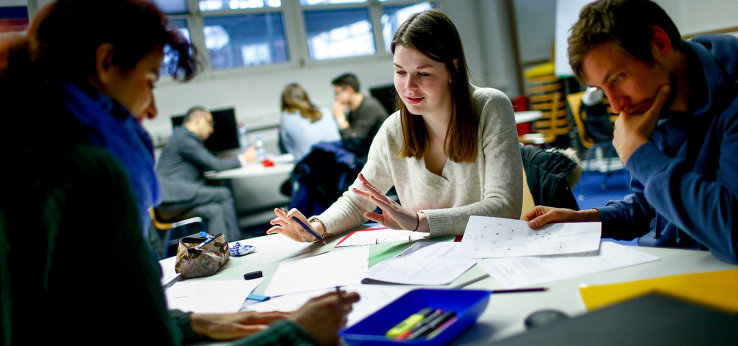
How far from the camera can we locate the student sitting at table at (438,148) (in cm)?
158

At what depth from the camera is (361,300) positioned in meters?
1.11

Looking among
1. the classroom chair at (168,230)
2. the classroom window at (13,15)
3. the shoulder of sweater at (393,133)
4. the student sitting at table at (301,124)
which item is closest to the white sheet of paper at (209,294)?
the shoulder of sweater at (393,133)

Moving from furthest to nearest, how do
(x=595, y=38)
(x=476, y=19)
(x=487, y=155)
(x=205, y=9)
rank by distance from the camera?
(x=476, y=19) < (x=205, y=9) < (x=487, y=155) < (x=595, y=38)

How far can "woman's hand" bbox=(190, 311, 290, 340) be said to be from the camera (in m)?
0.98

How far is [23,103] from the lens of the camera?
757mm

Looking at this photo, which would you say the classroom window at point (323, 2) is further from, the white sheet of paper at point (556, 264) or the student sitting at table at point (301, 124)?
the white sheet of paper at point (556, 264)

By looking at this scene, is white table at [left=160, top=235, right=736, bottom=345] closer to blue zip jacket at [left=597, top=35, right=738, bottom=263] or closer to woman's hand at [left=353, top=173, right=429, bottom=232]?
blue zip jacket at [left=597, top=35, right=738, bottom=263]

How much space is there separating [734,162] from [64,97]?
117 cm

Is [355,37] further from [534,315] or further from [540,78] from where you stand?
[534,315]

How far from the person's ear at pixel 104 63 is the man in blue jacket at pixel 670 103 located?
0.92m

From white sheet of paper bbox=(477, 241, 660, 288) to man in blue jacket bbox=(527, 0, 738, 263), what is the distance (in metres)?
0.12

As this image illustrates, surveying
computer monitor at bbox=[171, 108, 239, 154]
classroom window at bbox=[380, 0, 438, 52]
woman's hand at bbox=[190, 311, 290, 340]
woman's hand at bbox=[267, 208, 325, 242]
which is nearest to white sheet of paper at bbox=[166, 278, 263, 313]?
woman's hand at bbox=[190, 311, 290, 340]

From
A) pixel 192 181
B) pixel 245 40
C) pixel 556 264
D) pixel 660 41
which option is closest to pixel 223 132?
pixel 192 181

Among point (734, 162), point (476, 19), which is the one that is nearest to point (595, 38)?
point (734, 162)
